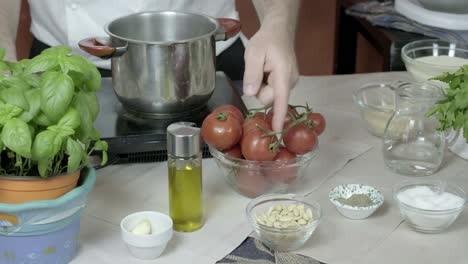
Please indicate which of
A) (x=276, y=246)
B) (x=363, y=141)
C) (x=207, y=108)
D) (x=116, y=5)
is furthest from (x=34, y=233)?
(x=116, y=5)

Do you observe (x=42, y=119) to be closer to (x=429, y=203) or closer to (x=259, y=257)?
(x=259, y=257)

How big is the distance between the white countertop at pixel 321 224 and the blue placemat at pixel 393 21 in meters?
0.72

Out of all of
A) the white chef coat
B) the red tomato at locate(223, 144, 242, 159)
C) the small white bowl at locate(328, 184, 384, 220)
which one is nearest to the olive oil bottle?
the red tomato at locate(223, 144, 242, 159)

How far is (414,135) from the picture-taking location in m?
1.26

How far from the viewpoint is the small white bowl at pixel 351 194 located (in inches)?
42.7

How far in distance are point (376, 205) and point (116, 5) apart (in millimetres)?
765

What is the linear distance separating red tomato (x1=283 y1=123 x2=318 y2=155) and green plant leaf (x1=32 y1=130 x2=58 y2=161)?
1.25 feet

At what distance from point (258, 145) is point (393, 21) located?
1.14 m

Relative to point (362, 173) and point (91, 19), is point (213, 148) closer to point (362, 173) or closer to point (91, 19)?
point (362, 173)

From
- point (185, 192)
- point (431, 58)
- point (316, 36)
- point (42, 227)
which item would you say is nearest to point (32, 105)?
point (42, 227)

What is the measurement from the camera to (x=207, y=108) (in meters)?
1.32

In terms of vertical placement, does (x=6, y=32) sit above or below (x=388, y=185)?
above

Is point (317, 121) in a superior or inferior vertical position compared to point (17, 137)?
inferior

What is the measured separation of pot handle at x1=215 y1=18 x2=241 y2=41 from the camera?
1255 mm
